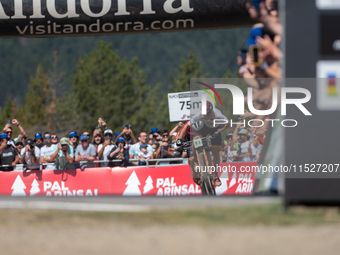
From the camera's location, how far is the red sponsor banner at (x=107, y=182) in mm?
10633

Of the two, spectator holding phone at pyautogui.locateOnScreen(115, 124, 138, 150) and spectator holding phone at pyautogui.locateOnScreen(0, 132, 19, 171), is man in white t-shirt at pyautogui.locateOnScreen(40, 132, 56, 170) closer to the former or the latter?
spectator holding phone at pyautogui.locateOnScreen(0, 132, 19, 171)

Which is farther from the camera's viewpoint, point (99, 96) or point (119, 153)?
point (99, 96)

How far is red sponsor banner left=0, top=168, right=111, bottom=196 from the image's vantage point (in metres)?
10.7

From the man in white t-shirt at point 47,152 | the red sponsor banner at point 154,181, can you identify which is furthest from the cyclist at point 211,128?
the man in white t-shirt at point 47,152

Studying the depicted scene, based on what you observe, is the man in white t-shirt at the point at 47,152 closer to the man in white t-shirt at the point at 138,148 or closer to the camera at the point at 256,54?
the man in white t-shirt at the point at 138,148

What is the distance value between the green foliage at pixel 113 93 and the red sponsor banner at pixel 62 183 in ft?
137

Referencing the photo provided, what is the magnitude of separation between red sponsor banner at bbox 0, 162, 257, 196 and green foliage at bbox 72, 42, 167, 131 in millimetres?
41935

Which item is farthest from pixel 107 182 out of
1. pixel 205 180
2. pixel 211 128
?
pixel 211 128

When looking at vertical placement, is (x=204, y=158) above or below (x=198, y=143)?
below

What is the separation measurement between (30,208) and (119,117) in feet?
163

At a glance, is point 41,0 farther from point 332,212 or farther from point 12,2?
point 332,212

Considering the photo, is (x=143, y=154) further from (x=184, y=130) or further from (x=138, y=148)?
(x=184, y=130)

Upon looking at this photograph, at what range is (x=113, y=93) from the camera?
55.8m

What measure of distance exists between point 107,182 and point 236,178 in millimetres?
2687
